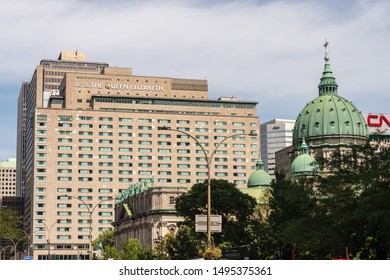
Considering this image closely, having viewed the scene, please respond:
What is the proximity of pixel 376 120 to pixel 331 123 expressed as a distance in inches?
529

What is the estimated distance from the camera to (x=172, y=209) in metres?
156

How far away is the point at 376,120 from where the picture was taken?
187 metres

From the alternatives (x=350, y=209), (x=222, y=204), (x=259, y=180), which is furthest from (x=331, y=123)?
(x=350, y=209)

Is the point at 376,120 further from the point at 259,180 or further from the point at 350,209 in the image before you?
the point at 350,209

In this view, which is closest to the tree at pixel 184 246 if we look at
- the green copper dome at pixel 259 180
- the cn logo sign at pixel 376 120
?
the green copper dome at pixel 259 180

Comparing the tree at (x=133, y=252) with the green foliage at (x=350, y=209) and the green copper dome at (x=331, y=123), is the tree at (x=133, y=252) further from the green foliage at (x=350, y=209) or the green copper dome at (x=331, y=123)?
the green copper dome at (x=331, y=123)

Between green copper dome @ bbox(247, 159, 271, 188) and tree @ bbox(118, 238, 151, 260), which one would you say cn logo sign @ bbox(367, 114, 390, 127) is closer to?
green copper dome @ bbox(247, 159, 271, 188)

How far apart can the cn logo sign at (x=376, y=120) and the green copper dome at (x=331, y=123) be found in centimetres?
167

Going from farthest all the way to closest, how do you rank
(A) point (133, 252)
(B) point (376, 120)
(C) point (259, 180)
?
(B) point (376, 120) < (C) point (259, 180) < (A) point (133, 252)

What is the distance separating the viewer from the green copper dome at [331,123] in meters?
180

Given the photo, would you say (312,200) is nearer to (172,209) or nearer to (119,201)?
(172,209)

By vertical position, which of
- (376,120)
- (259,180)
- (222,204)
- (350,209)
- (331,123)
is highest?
(376,120)

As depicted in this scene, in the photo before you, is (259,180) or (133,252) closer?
(133,252)
